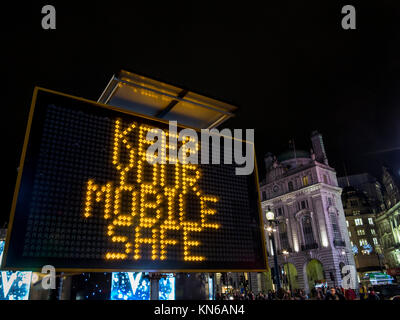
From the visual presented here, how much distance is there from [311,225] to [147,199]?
1966 inches

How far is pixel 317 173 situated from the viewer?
52.4 metres

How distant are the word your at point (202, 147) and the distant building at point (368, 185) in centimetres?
10004

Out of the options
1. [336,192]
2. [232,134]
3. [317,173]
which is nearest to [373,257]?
[336,192]

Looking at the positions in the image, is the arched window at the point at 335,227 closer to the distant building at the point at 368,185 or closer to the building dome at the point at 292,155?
the building dome at the point at 292,155

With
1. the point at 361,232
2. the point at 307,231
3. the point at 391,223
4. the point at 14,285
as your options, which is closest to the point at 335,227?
the point at 307,231

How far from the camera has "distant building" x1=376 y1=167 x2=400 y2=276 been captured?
71.6 m

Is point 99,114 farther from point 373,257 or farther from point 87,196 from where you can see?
point 373,257

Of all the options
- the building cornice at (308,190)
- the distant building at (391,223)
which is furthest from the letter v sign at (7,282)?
the distant building at (391,223)

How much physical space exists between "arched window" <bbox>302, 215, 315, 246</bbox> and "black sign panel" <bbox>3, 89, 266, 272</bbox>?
157ft

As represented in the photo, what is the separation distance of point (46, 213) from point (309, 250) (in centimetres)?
5145

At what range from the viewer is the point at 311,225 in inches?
1999

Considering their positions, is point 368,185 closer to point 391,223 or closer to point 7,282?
point 391,223

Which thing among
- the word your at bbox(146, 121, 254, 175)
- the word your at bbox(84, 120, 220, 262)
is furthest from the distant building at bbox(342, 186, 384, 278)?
the word your at bbox(84, 120, 220, 262)

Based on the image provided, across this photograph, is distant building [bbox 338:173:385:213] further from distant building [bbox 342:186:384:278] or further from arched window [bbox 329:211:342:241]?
arched window [bbox 329:211:342:241]
